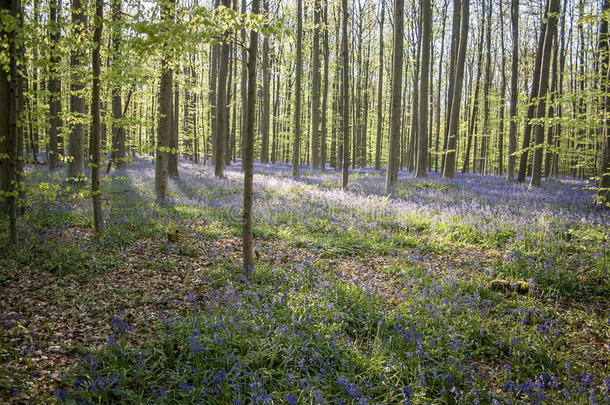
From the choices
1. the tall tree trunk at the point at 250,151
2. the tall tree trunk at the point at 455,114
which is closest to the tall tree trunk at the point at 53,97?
the tall tree trunk at the point at 250,151

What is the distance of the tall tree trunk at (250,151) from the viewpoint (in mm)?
4953

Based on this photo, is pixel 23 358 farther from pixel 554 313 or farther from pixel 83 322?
pixel 554 313

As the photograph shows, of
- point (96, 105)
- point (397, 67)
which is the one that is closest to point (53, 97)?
point (96, 105)

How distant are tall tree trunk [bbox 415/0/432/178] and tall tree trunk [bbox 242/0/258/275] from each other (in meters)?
13.4

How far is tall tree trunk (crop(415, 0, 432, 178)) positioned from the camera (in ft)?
53.1

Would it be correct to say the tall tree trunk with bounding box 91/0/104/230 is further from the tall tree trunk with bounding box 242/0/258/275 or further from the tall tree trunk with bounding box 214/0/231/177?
the tall tree trunk with bounding box 214/0/231/177

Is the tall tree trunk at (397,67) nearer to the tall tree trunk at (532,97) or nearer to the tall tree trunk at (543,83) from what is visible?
the tall tree trunk at (543,83)

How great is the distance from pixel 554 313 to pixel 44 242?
8.77 metres

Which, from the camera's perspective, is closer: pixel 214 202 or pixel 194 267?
pixel 194 267

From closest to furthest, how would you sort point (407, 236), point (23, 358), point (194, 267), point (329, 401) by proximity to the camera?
1. point (329, 401)
2. point (23, 358)
3. point (194, 267)
4. point (407, 236)

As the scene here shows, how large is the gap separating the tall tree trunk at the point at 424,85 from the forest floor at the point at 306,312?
10.9 m

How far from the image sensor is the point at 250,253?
561 cm

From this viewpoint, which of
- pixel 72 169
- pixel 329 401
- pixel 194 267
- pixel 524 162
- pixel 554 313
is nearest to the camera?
pixel 329 401

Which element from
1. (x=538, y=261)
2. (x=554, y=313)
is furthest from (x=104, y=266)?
(x=538, y=261)
